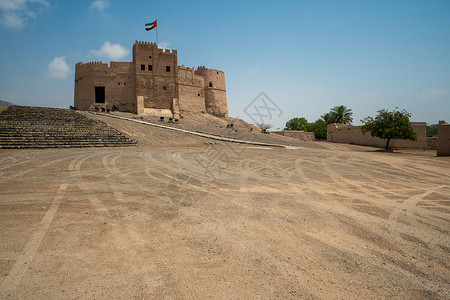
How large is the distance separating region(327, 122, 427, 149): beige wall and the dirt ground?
88.3 ft

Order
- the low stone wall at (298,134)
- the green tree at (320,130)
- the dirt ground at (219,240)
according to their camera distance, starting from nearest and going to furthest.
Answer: the dirt ground at (219,240) < the low stone wall at (298,134) < the green tree at (320,130)

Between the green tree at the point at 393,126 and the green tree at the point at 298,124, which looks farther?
the green tree at the point at 298,124

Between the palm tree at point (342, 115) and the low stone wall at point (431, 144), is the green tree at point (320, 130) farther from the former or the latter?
the low stone wall at point (431, 144)

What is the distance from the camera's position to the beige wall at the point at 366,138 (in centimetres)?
Result: 2800

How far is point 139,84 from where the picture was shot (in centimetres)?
3672

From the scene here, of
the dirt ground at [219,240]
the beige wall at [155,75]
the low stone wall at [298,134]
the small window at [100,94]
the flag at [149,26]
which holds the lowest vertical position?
the dirt ground at [219,240]

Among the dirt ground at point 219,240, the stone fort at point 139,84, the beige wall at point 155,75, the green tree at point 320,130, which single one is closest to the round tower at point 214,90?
the stone fort at point 139,84

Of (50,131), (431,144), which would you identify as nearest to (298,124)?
(431,144)

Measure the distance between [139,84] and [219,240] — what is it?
3779cm

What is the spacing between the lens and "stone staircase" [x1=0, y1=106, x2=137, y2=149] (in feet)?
44.1

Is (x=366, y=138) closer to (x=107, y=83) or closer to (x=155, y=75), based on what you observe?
(x=155, y=75)

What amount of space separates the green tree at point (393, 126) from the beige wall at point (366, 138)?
7.34 meters

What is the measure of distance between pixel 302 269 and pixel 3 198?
5788mm

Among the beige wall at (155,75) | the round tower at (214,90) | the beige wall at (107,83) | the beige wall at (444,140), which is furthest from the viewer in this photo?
the round tower at (214,90)
